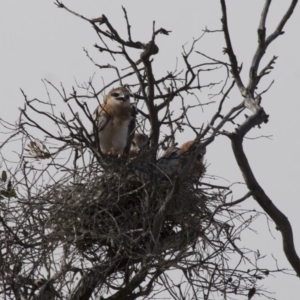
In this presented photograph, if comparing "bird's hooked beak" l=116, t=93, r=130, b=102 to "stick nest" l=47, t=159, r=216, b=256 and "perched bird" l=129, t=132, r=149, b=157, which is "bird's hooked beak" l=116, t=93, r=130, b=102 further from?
"stick nest" l=47, t=159, r=216, b=256

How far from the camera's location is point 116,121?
692 cm

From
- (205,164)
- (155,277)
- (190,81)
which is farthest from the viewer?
(205,164)

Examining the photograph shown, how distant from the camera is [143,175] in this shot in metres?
5.80

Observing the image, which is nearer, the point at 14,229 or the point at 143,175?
the point at 14,229

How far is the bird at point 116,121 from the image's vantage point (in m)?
6.85

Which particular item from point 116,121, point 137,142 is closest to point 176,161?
point 137,142

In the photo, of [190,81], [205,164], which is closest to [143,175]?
[190,81]

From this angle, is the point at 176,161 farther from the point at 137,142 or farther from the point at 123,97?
the point at 123,97

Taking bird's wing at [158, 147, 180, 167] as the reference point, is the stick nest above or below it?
below

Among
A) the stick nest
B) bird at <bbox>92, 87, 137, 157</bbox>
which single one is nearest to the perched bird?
bird at <bbox>92, 87, 137, 157</bbox>

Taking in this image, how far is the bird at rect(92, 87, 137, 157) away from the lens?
22.5 ft

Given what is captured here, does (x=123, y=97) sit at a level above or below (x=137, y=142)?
above

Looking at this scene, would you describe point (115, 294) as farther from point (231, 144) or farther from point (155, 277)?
point (231, 144)

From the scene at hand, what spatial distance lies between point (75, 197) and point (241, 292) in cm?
128
